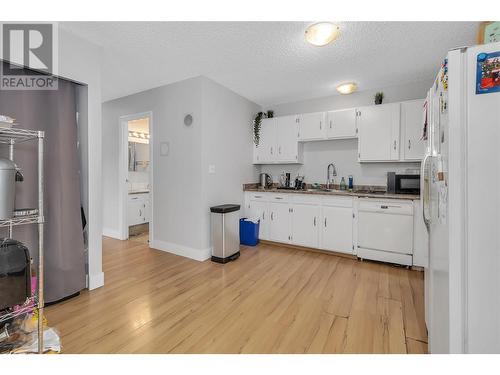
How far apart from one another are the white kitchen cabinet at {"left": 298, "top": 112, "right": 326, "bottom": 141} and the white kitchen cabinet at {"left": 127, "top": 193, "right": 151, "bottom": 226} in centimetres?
323

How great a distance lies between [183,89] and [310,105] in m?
2.14

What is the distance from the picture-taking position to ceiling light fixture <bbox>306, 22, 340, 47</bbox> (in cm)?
198

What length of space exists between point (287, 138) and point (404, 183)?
1.83 m

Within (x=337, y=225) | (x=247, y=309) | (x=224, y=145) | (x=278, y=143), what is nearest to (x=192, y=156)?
(x=224, y=145)

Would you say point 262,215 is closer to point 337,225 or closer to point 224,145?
point 337,225

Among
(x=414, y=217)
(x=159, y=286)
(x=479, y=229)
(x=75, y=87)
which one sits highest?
(x=75, y=87)

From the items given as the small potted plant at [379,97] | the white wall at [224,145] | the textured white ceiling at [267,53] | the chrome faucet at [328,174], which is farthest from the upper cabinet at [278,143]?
the small potted plant at [379,97]

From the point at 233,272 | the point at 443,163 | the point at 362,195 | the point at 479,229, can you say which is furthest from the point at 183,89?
the point at 479,229

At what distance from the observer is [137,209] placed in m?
4.53

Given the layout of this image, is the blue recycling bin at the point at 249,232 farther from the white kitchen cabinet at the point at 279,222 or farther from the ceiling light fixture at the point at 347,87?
the ceiling light fixture at the point at 347,87

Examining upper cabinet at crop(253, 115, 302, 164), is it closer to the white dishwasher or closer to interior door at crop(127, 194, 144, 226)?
the white dishwasher
